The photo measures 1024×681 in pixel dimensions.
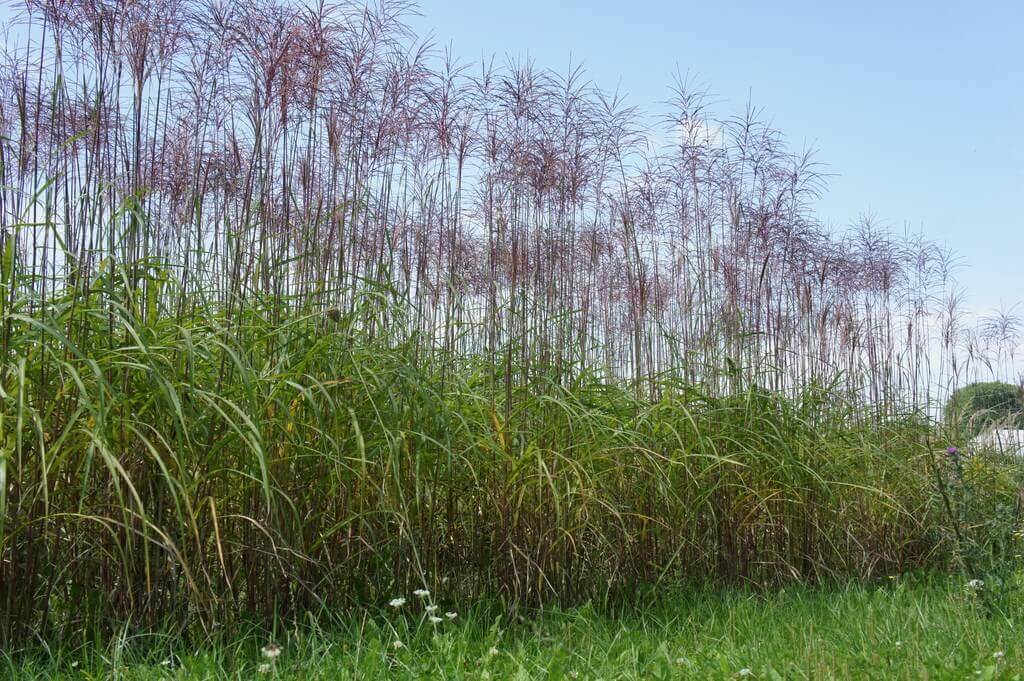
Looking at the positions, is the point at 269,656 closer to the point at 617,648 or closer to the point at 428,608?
the point at 428,608

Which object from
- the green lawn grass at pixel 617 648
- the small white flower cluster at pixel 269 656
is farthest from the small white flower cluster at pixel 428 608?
the small white flower cluster at pixel 269 656

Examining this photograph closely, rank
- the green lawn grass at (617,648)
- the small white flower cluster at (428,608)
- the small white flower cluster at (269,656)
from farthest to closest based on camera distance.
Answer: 1. the small white flower cluster at (428,608)
2. the green lawn grass at (617,648)
3. the small white flower cluster at (269,656)

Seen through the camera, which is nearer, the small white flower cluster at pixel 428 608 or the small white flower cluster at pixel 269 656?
the small white flower cluster at pixel 269 656

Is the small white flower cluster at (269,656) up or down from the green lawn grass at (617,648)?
up

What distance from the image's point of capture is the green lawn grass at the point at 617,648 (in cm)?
205

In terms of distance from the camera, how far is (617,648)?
95.3 inches

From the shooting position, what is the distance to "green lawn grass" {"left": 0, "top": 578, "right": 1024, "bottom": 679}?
2047mm

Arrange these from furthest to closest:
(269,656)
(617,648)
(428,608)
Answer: (617,648) < (428,608) < (269,656)

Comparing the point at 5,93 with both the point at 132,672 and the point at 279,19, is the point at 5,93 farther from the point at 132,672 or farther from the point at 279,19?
the point at 132,672

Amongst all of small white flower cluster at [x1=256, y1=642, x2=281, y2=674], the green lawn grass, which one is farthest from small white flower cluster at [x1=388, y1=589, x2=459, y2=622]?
small white flower cluster at [x1=256, y1=642, x2=281, y2=674]

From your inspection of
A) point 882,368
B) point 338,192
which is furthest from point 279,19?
point 882,368

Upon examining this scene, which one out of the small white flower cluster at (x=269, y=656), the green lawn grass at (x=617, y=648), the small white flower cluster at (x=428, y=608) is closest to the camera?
the small white flower cluster at (x=269, y=656)

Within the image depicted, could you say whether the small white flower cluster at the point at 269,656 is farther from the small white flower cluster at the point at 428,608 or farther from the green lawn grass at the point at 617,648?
the small white flower cluster at the point at 428,608

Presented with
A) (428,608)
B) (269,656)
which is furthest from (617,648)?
(269,656)
